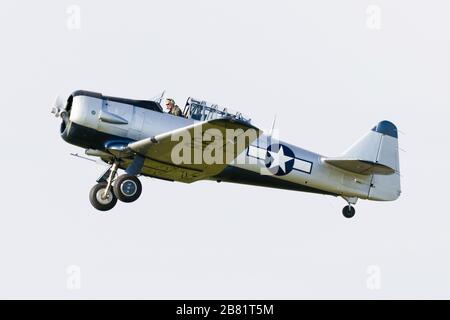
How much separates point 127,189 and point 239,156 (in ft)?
6.44

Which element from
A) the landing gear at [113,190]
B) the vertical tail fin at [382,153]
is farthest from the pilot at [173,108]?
the vertical tail fin at [382,153]

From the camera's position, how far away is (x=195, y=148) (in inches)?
570

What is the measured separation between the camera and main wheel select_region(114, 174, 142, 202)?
14.5m

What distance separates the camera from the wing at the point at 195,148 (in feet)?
44.2

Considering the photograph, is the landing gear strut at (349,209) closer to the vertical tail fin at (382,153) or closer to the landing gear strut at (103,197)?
the vertical tail fin at (382,153)

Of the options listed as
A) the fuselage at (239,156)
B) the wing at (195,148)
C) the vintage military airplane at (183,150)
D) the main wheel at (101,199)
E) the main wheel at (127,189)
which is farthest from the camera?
the main wheel at (101,199)

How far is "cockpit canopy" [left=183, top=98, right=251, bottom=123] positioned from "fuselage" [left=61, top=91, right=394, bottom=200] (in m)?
0.13

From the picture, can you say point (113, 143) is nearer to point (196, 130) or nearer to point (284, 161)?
point (196, 130)

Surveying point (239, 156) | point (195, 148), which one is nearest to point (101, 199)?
point (195, 148)

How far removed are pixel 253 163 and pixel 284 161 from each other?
580 millimetres

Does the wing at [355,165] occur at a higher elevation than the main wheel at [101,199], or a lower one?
higher

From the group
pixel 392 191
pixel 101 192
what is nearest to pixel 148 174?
pixel 101 192

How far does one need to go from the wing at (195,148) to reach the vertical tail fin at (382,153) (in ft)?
10.2

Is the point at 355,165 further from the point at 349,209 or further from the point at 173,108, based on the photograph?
the point at 173,108
